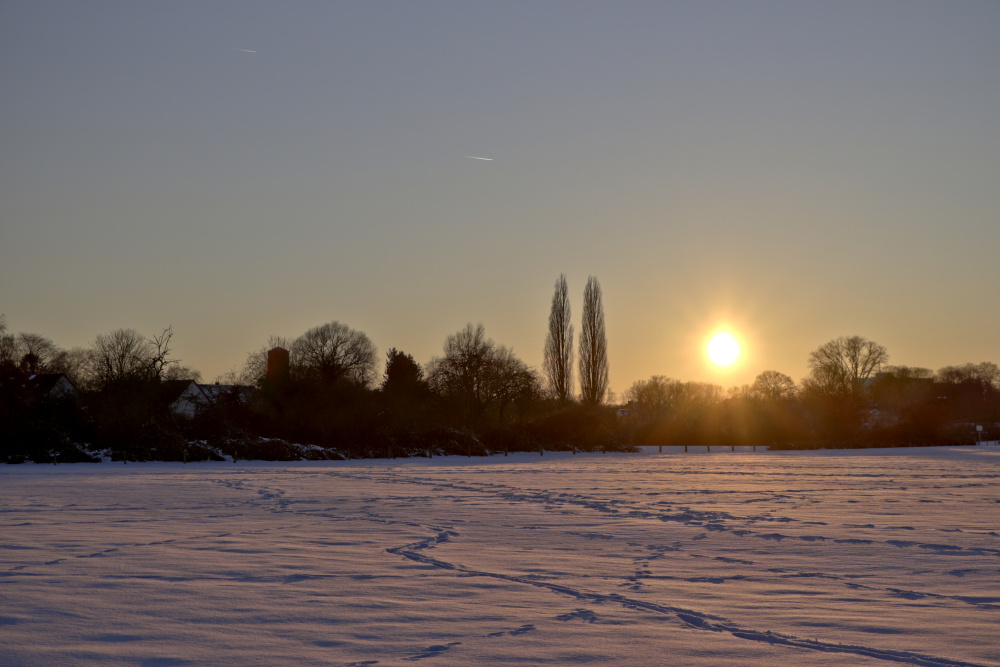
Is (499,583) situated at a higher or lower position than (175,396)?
lower

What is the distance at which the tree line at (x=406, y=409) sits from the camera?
37156 mm

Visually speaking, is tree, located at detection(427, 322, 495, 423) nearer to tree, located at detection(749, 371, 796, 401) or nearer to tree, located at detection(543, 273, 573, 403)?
tree, located at detection(543, 273, 573, 403)

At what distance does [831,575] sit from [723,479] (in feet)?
52.7

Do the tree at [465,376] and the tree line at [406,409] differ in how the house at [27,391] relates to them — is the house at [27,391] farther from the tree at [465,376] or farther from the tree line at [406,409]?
the tree at [465,376]

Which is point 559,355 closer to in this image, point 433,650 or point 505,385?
point 505,385

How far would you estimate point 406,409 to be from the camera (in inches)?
1933

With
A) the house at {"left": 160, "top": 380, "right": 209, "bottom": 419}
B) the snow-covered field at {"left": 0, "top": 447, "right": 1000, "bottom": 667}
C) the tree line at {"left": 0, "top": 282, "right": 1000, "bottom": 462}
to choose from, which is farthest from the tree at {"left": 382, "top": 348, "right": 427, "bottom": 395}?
the snow-covered field at {"left": 0, "top": 447, "right": 1000, "bottom": 667}

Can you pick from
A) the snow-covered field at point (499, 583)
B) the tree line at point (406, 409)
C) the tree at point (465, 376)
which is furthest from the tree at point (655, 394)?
the snow-covered field at point (499, 583)

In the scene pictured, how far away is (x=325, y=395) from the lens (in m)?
50.1

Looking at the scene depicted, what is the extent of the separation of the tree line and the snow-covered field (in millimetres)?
23515

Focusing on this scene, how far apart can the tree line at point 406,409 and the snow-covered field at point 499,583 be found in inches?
926

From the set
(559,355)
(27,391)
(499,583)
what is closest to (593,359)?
(559,355)

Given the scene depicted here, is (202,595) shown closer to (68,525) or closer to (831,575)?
(831,575)

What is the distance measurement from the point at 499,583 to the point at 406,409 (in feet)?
138
